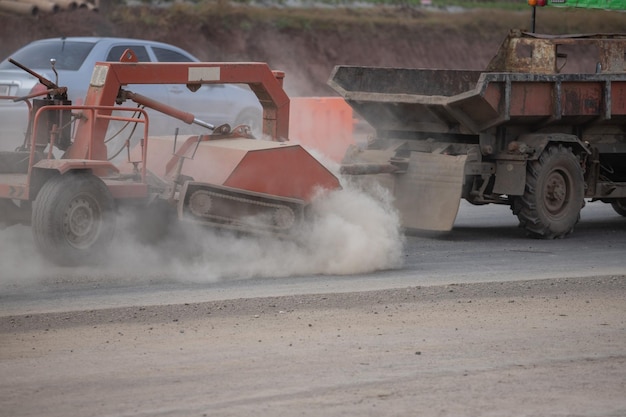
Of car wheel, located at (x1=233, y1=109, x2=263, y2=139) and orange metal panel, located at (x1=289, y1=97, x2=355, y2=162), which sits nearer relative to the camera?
orange metal panel, located at (x1=289, y1=97, x2=355, y2=162)

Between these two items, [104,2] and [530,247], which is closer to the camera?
[530,247]

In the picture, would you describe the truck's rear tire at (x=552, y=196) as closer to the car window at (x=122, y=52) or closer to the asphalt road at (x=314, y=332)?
the asphalt road at (x=314, y=332)

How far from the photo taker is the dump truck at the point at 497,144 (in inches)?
496

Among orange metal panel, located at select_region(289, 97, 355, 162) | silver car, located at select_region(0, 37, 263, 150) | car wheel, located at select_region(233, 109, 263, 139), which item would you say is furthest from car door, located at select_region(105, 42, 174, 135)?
orange metal panel, located at select_region(289, 97, 355, 162)

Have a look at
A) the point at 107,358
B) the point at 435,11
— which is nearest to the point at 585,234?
the point at 107,358

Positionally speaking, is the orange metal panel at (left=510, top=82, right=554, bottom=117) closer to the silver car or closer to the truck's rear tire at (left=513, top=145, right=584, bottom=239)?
the truck's rear tire at (left=513, top=145, right=584, bottom=239)

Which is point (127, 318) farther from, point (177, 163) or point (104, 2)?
point (104, 2)

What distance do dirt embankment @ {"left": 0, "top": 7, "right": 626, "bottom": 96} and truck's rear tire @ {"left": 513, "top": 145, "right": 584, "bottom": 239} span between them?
15218 millimetres

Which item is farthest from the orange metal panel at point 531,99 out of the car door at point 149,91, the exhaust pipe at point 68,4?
Result: the exhaust pipe at point 68,4

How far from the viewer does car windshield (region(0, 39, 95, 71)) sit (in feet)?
56.8

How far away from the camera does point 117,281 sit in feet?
31.8

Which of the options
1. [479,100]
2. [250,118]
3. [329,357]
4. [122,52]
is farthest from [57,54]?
[329,357]

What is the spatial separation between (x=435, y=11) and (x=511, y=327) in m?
30.7

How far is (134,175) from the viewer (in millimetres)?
10570
